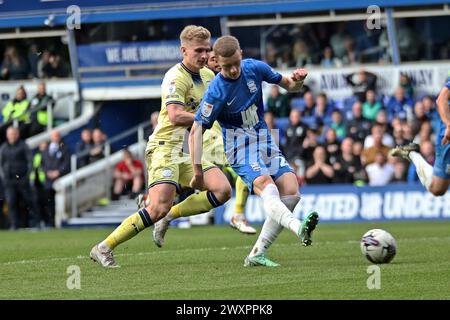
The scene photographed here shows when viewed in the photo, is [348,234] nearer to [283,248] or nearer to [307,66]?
[283,248]

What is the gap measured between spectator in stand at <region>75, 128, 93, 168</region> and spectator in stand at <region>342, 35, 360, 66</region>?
238 inches

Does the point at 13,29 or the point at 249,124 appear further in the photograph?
the point at 13,29

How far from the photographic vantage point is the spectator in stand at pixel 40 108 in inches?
976

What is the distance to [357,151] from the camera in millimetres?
22156

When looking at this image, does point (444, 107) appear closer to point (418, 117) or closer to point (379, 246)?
point (379, 246)

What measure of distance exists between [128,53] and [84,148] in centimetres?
364

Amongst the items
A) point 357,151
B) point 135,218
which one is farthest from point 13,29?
point 135,218

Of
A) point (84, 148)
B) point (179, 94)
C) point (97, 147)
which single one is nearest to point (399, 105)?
point (97, 147)

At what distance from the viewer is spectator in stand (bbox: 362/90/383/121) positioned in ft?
76.4

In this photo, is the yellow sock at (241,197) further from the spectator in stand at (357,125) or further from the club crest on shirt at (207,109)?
the spectator in stand at (357,125)

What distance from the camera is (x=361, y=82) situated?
2462cm

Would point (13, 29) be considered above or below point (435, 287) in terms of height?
above


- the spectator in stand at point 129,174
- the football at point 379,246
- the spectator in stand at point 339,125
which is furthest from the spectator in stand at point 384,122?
the football at point 379,246

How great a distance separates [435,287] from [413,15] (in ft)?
55.4
